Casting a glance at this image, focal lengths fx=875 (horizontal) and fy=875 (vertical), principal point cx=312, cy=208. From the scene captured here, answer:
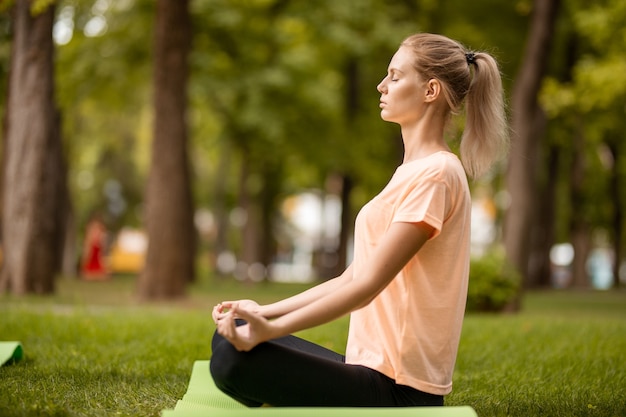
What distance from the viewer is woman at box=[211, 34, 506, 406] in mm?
3164

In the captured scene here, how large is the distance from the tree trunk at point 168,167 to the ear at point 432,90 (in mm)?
11478

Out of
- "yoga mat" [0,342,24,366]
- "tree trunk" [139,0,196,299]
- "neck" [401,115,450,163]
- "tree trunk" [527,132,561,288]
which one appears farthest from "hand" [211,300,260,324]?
"tree trunk" [527,132,561,288]

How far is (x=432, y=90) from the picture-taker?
3.51 m

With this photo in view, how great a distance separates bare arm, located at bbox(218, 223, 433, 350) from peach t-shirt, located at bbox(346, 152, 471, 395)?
9cm

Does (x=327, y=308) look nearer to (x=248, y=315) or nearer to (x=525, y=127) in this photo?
(x=248, y=315)

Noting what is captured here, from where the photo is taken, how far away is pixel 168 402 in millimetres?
4730

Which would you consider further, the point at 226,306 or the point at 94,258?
the point at 94,258

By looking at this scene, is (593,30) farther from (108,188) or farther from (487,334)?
(108,188)

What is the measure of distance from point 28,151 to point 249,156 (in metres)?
12.5

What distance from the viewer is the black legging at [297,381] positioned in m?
3.14

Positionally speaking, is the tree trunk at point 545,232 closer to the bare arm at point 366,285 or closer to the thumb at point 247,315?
the bare arm at point 366,285

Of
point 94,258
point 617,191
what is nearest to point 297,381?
point 94,258

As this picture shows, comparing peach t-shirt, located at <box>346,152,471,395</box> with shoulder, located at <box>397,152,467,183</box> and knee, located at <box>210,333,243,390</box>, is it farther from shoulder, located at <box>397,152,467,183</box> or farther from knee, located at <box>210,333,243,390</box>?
knee, located at <box>210,333,243,390</box>

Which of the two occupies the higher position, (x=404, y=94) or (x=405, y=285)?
(x=404, y=94)
